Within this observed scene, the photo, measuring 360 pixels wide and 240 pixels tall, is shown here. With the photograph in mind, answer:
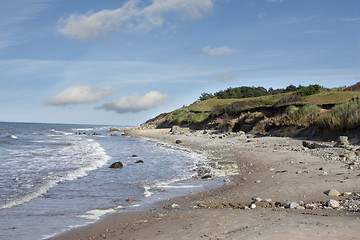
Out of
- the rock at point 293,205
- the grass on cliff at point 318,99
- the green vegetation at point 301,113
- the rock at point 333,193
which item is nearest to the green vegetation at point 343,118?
the green vegetation at point 301,113

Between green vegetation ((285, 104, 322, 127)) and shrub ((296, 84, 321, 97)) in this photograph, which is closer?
green vegetation ((285, 104, 322, 127))

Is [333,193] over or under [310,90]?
under

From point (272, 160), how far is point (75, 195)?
31.1 ft

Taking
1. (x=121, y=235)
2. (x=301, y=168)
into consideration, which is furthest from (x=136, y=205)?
(x=301, y=168)

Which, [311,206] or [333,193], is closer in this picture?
[311,206]

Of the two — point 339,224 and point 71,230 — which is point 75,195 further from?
point 339,224

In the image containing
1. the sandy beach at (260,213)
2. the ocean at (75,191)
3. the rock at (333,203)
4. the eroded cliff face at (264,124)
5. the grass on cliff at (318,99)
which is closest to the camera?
the sandy beach at (260,213)

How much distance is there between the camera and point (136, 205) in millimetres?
8492

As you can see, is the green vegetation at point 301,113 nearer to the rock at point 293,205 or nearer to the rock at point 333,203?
the rock at point 333,203

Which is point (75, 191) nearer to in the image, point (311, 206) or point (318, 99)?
point (311, 206)

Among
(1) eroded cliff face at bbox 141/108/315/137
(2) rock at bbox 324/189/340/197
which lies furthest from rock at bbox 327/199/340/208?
(1) eroded cliff face at bbox 141/108/315/137

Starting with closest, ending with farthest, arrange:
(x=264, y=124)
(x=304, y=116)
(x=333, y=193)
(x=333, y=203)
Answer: (x=333, y=203) < (x=333, y=193) < (x=304, y=116) < (x=264, y=124)

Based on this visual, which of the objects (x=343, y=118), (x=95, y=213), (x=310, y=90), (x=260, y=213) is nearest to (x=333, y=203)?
(x=260, y=213)

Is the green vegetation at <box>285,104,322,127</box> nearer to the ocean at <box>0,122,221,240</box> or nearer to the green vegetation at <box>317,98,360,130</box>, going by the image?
the green vegetation at <box>317,98,360,130</box>
